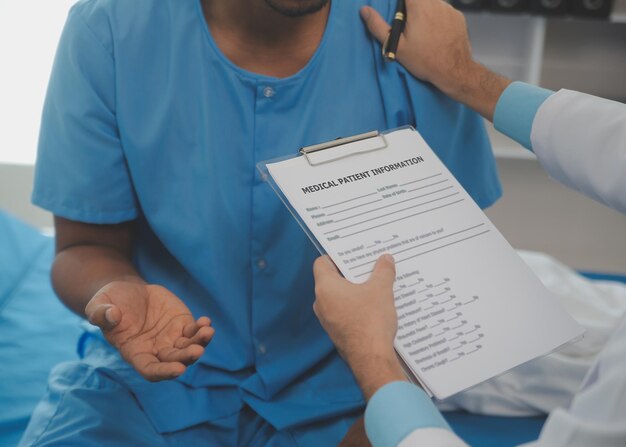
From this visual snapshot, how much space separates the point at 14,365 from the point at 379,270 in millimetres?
923

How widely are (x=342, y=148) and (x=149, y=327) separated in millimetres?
357

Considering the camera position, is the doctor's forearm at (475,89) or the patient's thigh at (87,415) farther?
the doctor's forearm at (475,89)

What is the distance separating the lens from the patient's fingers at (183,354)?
83 centimetres

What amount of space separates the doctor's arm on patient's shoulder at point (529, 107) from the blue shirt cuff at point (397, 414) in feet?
1.33

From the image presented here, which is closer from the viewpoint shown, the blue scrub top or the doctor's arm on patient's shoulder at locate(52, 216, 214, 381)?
the doctor's arm on patient's shoulder at locate(52, 216, 214, 381)

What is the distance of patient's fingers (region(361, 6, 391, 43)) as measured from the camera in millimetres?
1092

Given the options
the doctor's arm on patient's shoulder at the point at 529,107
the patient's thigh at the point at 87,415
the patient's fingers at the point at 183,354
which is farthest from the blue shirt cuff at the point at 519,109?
the patient's thigh at the point at 87,415

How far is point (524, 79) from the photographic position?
2270mm

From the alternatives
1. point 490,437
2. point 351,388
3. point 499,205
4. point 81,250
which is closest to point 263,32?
point 81,250

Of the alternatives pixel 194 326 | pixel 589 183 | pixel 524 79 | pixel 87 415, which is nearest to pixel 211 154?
pixel 194 326

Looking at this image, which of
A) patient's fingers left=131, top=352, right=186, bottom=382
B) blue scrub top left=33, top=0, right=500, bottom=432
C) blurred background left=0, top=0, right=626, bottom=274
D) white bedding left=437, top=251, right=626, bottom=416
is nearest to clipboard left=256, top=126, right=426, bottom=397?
blue scrub top left=33, top=0, right=500, bottom=432

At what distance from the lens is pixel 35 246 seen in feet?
6.01

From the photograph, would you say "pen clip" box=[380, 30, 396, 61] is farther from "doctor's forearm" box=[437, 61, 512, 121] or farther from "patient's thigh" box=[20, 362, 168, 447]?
"patient's thigh" box=[20, 362, 168, 447]

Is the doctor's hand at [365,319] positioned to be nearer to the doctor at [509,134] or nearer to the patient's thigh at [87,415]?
the doctor at [509,134]
